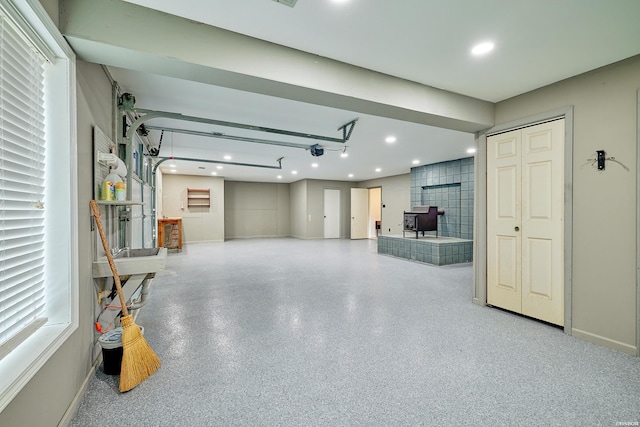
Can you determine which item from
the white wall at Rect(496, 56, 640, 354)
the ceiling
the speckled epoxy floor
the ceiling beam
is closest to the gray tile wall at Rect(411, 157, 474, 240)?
the speckled epoxy floor

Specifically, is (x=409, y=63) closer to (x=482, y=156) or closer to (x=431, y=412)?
(x=482, y=156)

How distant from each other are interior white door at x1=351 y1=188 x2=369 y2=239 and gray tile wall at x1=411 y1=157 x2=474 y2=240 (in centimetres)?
289

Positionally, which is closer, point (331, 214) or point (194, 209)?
point (194, 209)

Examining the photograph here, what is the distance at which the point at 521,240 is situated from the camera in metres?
2.86

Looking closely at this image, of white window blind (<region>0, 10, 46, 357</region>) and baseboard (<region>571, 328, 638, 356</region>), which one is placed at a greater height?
white window blind (<region>0, 10, 46, 357</region>)

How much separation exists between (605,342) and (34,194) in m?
4.07

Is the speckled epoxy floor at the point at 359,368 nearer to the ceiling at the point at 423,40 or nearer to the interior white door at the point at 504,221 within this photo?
the interior white door at the point at 504,221

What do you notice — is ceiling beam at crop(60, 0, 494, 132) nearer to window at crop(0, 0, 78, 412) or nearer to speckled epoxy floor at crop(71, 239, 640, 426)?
window at crop(0, 0, 78, 412)

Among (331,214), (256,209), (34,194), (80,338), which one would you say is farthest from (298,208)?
(34,194)

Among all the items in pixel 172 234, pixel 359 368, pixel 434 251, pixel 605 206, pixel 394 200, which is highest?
pixel 394 200

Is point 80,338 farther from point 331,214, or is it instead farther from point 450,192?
point 331,214

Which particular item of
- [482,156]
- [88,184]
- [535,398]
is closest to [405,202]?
[482,156]

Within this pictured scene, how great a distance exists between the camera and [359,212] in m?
10.6

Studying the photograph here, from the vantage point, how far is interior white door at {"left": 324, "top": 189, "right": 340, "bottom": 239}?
10.7 meters
